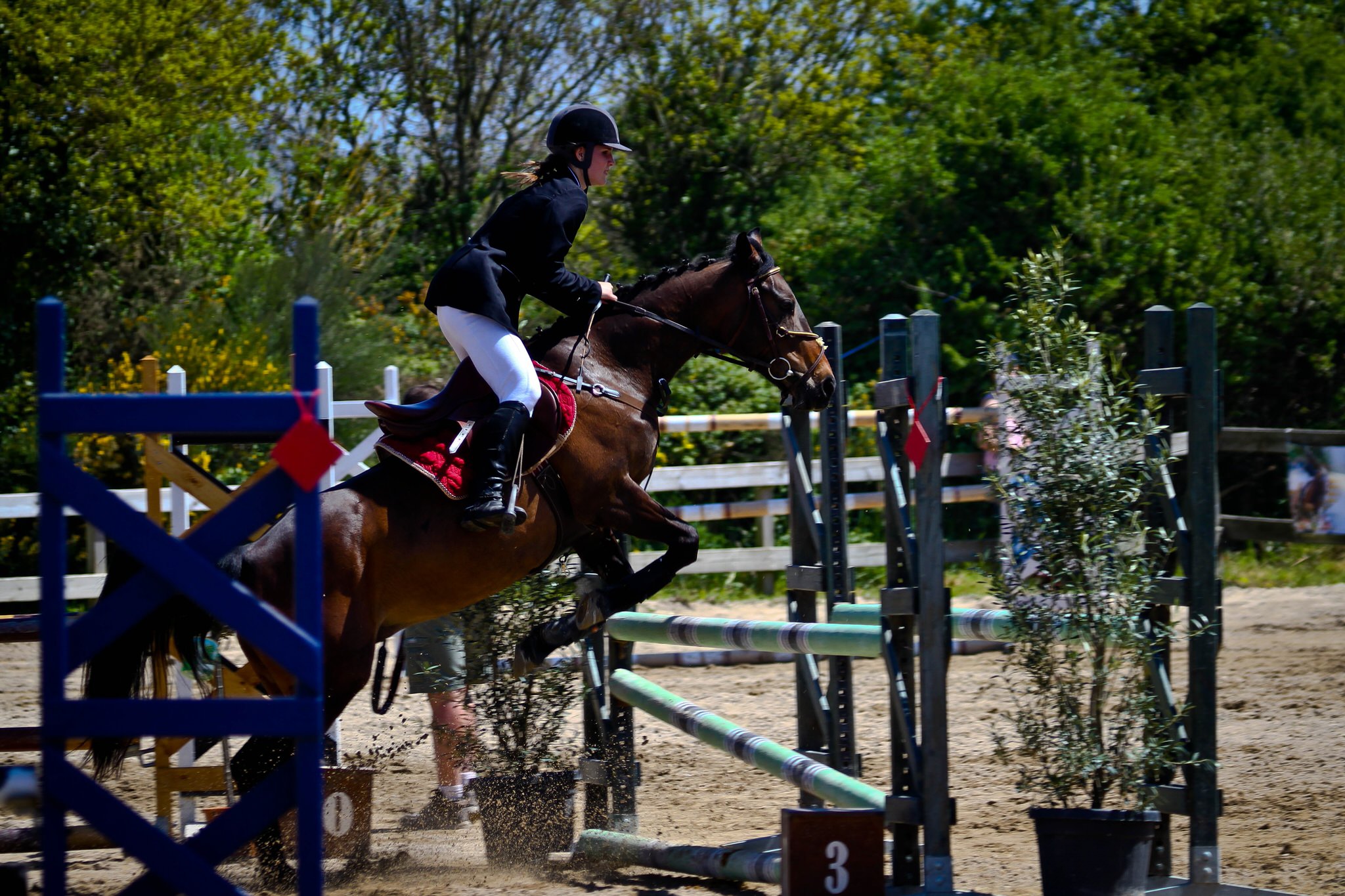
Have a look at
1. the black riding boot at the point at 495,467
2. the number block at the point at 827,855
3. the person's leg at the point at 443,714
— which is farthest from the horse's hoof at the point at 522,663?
the number block at the point at 827,855

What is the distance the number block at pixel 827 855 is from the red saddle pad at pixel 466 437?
5.23 feet

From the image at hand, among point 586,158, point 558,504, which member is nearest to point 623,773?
point 558,504

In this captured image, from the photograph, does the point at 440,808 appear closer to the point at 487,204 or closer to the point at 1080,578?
the point at 1080,578

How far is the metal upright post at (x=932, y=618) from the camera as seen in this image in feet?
11.4

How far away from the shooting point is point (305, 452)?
2.58 meters

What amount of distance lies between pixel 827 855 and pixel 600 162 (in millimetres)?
2566

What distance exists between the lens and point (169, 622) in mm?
3977

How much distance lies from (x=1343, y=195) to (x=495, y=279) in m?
11.1

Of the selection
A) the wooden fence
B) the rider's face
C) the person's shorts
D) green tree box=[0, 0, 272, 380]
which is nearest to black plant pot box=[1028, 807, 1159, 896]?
the person's shorts

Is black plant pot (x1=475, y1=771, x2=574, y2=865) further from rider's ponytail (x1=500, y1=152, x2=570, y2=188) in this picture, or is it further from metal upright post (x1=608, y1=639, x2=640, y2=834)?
rider's ponytail (x1=500, y1=152, x2=570, y2=188)

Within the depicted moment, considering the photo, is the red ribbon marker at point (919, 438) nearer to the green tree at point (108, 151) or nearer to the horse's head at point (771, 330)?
the horse's head at point (771, 330)

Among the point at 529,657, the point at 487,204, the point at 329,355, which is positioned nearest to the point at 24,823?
the point at 529,657

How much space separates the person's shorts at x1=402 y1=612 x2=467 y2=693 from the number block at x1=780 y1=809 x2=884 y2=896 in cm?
186

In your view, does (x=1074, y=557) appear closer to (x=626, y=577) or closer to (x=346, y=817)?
(x=626, y=577)
